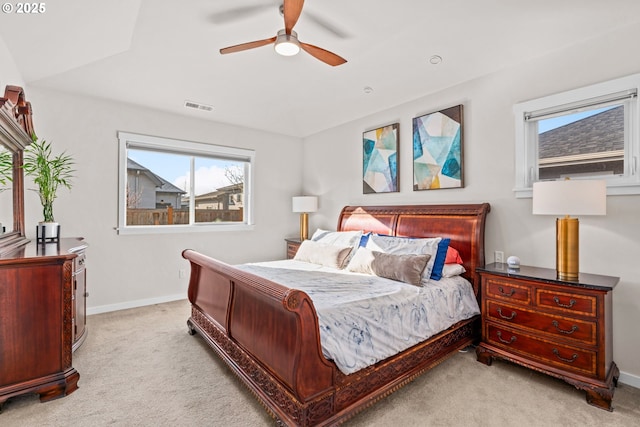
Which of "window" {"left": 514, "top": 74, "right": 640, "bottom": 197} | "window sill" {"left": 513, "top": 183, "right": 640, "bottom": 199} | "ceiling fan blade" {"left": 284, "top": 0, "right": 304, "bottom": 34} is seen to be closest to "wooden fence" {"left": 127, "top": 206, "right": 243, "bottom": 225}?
"ceiling fan blade" {"left": 284, "top": 0, "right": 304, "bottom": 34}

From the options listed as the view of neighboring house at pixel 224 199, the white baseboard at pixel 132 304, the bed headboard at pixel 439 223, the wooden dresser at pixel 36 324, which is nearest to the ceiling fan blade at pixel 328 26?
the bed headboard at pixel 439 223

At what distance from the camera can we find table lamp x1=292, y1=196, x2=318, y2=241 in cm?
506

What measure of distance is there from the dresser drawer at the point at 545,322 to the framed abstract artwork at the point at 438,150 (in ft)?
4.41

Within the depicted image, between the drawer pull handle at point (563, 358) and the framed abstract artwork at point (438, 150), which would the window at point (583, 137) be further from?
the drawer pull handle at point (563, 358)

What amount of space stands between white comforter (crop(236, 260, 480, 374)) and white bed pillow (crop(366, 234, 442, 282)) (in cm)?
21

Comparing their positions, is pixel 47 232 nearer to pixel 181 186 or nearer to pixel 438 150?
pixel 181 186

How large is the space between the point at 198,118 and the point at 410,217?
10.9 feet

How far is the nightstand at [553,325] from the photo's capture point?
2.10 metres

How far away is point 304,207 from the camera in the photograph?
507 cm

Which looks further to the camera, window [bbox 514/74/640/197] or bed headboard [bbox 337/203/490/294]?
bed headboard [bbox 337/203/490/294]

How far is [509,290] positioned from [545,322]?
12.2 inches

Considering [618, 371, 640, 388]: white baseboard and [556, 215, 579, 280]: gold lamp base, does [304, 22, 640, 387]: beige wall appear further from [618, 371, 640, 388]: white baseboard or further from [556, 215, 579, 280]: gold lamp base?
[556, 215, 579, 280]: gold lamp base

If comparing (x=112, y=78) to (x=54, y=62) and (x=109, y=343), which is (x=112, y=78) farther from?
(x=109, y=343)

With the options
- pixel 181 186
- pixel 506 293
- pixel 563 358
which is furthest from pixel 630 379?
pixel 181 186
